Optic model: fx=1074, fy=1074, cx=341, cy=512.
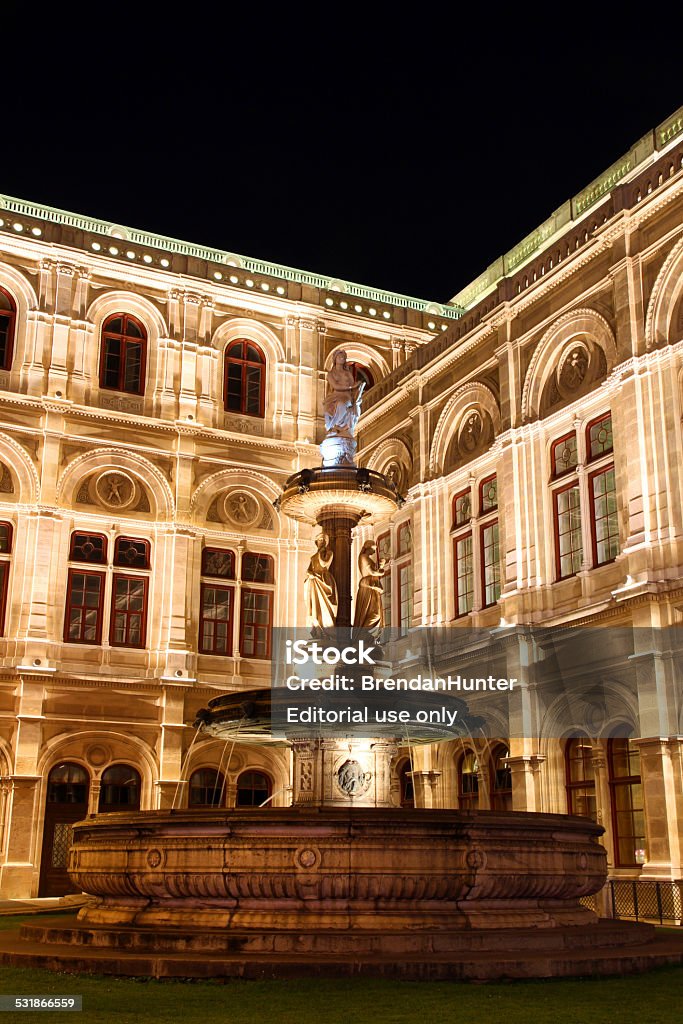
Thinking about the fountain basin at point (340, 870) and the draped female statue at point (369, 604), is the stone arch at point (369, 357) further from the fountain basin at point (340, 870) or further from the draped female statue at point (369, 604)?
the fountain basin at point (340, 870)

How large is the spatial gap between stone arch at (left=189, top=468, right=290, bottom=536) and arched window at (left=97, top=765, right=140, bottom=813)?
21.2 ft

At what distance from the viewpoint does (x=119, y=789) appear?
25.4 m

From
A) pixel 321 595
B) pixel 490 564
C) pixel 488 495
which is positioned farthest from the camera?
pixel 488 495

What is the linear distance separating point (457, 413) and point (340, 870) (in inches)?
684

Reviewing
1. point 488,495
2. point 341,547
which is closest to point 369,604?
point 341,547

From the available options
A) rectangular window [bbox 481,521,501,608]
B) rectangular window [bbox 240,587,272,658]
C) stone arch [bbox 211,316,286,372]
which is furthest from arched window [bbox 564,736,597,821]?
stone arch [bbox 211,316,286,372]

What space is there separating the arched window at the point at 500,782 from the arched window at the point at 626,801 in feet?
9.89

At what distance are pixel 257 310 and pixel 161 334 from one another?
2.91 meters

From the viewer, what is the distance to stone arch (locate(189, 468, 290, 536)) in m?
27.7

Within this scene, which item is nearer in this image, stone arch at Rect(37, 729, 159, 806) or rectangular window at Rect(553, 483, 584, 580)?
rectangular window at Rect(553, 483, 584, 580)

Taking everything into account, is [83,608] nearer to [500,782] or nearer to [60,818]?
[60,818]

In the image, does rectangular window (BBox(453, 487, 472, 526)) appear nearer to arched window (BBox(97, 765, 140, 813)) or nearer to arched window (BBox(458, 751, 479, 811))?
arched window (BBox(458, 751, 479, 811))

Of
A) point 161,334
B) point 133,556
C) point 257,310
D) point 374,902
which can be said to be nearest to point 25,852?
point 133,556

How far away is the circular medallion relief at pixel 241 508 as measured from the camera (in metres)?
28.2
